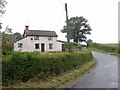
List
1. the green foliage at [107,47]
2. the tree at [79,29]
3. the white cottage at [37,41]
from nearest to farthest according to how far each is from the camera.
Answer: the white cottage at [37,41] → the green foliage at [107,47] → the tree at [79,29]

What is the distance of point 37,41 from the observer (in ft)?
198

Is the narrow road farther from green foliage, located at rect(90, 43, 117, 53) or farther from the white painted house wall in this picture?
green foliage, located at rect(90, 43, 117, 53)

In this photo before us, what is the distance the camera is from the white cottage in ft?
197

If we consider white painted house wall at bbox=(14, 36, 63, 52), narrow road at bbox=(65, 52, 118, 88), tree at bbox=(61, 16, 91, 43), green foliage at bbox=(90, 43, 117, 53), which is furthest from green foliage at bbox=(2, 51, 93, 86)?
tree at bbox=(61, 16, 91, 43)

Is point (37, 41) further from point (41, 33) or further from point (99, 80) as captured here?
point (99, 80)

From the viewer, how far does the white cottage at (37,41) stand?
60.1 m

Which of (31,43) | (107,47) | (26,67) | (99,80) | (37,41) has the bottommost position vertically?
(99,80)

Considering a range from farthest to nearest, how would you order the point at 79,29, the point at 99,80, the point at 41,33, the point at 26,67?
the point at 79,29
the point at 41,33
the point at 99,80
the point at 26,67

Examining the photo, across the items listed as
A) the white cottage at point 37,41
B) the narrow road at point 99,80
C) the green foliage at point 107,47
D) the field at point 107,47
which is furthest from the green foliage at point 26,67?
the field at point 107,47

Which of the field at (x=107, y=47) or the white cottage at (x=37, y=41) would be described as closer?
the white cottage at (x=37, y=41)

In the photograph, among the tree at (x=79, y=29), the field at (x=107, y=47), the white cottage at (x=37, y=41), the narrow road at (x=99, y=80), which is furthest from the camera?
the tree at (x=79, y=29)

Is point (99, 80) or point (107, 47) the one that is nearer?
point (99, 80)

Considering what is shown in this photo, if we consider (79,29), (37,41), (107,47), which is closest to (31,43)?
(37,41)

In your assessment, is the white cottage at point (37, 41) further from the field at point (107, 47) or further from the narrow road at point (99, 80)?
the narrow road at point (99, 80)
